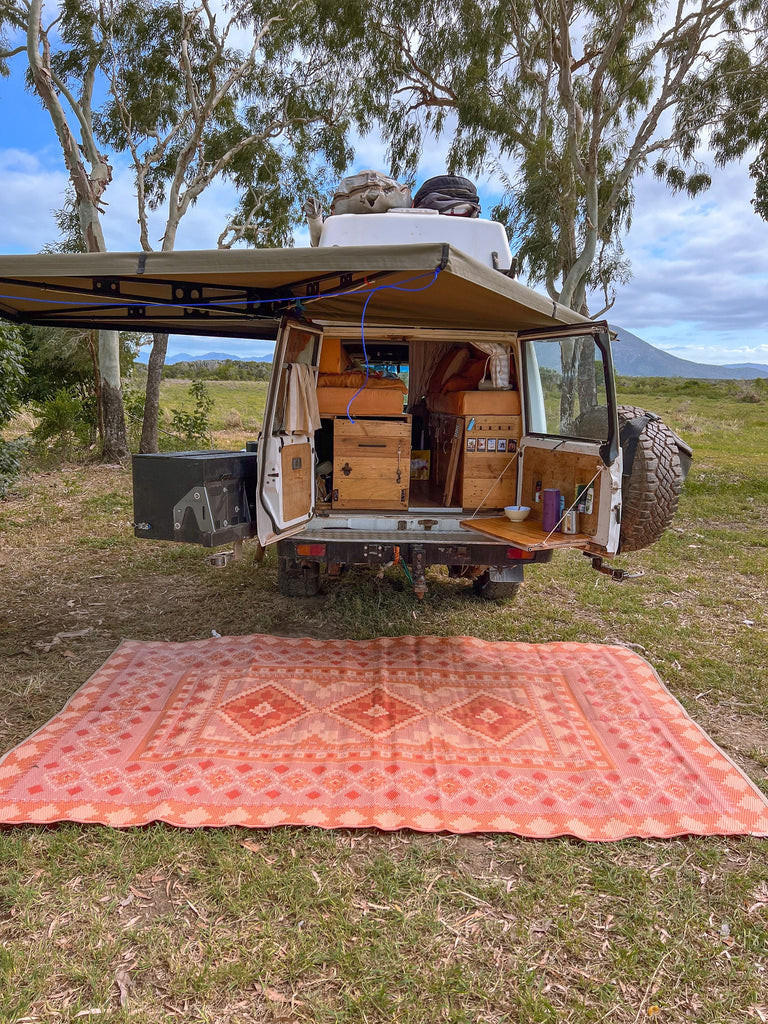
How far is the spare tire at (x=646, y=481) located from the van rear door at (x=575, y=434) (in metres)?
0.13

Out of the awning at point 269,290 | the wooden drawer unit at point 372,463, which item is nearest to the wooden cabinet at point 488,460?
the wooden drawer unit at point 372,463

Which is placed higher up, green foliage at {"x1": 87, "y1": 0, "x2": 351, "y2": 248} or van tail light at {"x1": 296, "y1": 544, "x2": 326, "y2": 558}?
green foliage at {"x1": 87, "y1": 0, "x2": 351, "y2": 248}

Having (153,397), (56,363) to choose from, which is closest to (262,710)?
(153,397)

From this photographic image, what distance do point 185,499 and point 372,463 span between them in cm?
149

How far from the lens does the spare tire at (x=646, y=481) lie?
13.7 ft

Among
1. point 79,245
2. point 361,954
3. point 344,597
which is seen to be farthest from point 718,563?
point 79,245

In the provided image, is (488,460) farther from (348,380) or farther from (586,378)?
(348,380)

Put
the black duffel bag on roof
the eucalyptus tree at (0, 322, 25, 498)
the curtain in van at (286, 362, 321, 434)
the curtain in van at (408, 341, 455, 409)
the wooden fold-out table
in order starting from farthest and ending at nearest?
1. the eucalyptus tree at (0, 322, 25, 498)
2. the curtain in van at (408, 341, 455, 409)
3. the black duffel bag on roof
4. the curtain in van at (286, 362, 321, 434)
5. the wooden fold-out table

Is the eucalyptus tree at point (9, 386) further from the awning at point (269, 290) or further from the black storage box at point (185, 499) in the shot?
the black storage box at point (185, 499)

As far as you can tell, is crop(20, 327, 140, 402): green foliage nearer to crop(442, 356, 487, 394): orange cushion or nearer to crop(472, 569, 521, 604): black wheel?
crop(442, 356, 487, 394): orange cushion

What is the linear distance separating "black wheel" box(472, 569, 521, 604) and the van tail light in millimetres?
1802

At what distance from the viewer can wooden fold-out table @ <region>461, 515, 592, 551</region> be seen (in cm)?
407

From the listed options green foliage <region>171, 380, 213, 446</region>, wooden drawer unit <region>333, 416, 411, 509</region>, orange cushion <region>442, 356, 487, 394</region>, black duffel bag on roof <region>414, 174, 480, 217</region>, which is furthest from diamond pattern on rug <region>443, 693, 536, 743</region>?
green foliage <region>171, 380, 213, 446</region>

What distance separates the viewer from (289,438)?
4309 mm
